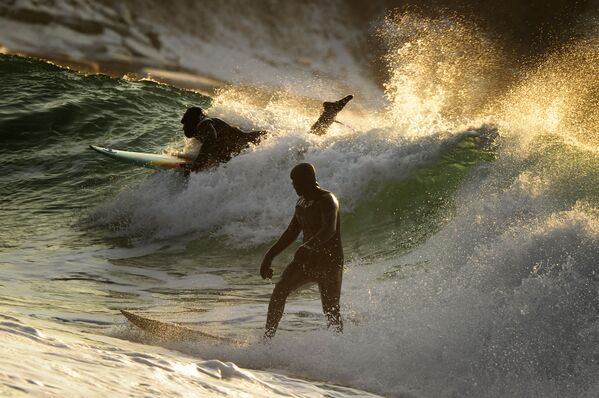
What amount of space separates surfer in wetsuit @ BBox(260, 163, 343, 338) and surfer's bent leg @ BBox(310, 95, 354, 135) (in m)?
7.15

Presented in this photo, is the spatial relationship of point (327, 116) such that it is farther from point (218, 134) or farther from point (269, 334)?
point (269, 334)

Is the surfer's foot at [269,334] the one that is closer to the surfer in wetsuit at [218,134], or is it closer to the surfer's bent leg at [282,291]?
the surfer's bent leg at [282,291]

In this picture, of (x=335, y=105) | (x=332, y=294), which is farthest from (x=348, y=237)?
(x=332, y=294)

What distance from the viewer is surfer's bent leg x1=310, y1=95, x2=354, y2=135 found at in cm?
1386

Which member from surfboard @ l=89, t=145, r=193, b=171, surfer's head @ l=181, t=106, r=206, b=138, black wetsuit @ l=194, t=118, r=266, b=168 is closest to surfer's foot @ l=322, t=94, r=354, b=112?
black wetsuit @ l=194, t=118, r=266, b=168

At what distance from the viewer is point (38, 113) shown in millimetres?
20531

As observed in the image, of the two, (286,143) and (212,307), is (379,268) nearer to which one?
(212,307)

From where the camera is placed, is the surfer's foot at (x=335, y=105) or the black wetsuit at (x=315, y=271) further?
the surfer's foot at (x=335, y=105)

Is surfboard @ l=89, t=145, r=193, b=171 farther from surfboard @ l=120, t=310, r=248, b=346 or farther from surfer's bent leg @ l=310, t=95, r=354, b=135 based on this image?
surfboard @ l=120, t=310, r=248, b=346

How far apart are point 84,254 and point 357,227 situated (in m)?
3.94

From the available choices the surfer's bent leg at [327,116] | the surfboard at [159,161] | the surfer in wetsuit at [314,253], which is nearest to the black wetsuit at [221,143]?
the surfboard at [159,161]

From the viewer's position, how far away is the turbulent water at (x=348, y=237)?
5426 millimetres

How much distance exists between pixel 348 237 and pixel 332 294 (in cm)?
567

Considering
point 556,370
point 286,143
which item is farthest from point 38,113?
point 556,370
